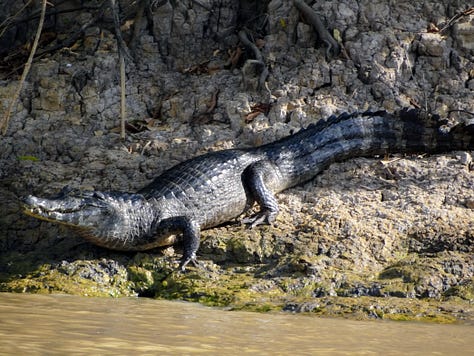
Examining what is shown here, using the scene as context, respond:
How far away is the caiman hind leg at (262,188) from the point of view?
683 centimetres

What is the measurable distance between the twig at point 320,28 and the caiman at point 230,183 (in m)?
0.92

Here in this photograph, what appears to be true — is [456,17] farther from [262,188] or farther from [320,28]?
[262,188]

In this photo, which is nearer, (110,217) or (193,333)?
(193,333)

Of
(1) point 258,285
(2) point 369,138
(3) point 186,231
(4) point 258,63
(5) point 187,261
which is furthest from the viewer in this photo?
(4) point 258,63

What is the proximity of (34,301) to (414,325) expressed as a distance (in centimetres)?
235

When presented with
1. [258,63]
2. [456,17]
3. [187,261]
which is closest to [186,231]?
[187,261]

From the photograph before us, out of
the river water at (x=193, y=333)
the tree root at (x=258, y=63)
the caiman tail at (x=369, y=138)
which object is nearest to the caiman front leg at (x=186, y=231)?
the river water at (x=193, y=333)

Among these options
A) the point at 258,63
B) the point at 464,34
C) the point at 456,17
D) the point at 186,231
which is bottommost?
the point at 186,231

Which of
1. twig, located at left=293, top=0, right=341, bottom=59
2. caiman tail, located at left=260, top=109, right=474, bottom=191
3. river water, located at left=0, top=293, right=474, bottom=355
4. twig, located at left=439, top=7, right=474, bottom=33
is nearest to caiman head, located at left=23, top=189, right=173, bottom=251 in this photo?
river water, located at left=0, top=293, right=474, bottom=355

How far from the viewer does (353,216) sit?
6.67m

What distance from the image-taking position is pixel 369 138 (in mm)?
7824

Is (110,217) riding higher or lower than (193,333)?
higher

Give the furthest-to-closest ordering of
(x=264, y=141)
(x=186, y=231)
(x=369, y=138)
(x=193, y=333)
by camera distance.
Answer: (x=264, y=141) → (x=369, y=138) → (x=186, y=231) → (x=193, y=333)

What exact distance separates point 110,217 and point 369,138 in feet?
8.60
